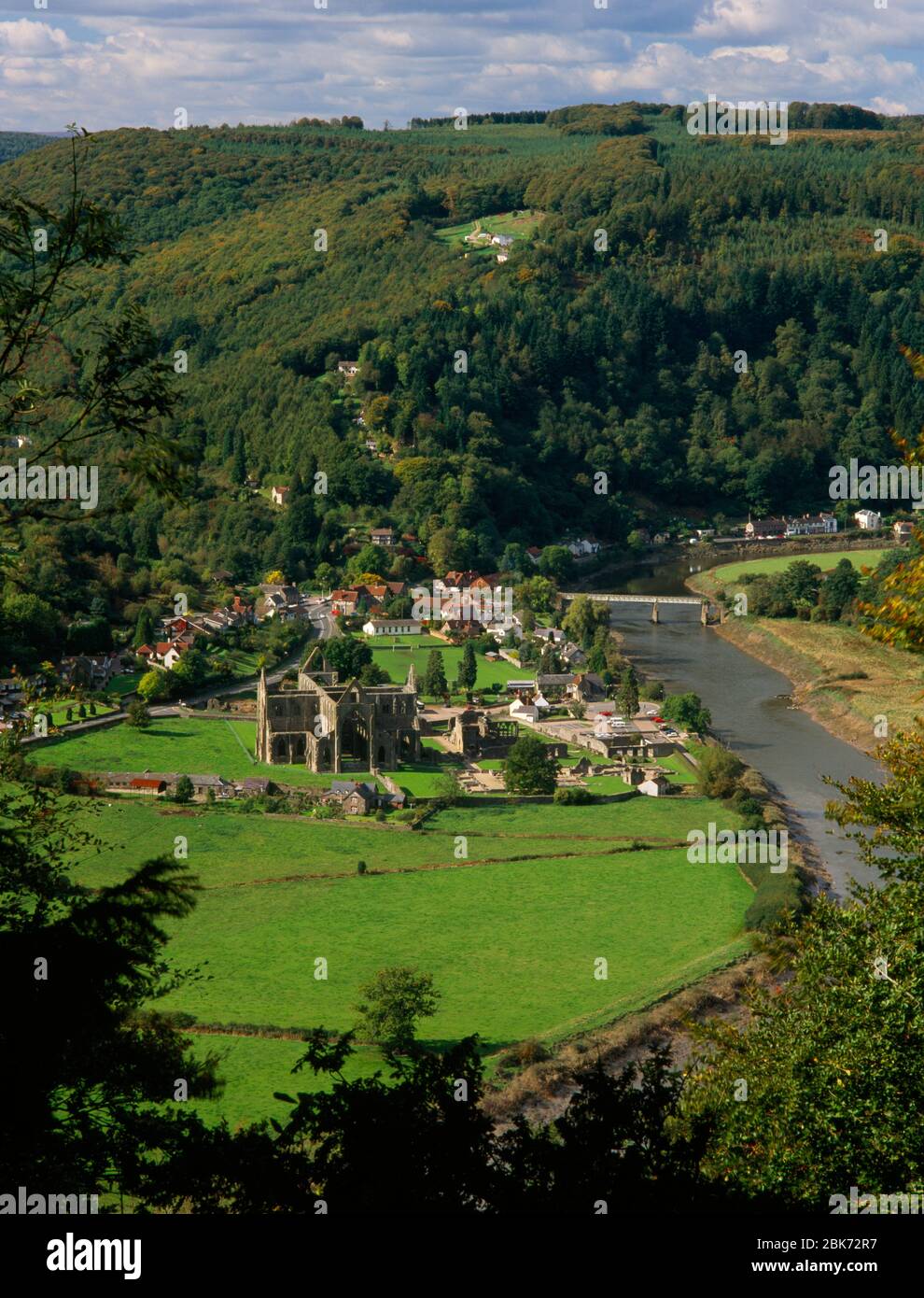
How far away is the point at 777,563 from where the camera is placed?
74062 mm

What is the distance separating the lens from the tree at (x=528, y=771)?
119 ft

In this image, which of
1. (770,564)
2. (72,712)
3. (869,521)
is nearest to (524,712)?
(72,712)

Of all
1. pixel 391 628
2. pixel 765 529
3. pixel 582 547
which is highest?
pixel 765 529

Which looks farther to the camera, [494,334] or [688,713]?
[494,334]

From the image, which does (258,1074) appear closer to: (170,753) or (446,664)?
(170,753)

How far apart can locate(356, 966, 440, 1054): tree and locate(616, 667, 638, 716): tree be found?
21.3 meters

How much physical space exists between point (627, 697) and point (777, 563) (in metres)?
32.1

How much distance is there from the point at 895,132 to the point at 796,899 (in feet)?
436

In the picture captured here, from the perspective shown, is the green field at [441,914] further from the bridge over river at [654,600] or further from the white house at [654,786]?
the bridge over river at [654,600]

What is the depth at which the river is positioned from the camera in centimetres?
3534

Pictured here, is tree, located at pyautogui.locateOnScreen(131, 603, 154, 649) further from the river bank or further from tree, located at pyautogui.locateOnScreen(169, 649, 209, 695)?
the river bank

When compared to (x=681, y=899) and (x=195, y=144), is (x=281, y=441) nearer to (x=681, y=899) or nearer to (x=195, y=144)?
(x=681, y=899)

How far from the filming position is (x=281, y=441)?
75.2 metres
